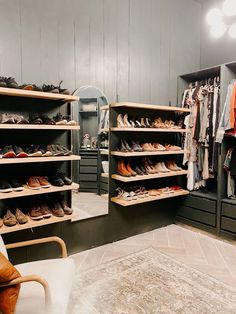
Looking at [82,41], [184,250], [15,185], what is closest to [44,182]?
[15,185]

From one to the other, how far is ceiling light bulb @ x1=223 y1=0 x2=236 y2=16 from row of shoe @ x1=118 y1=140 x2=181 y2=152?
200 cm

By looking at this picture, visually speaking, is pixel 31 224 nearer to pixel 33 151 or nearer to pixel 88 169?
pixel 33 151

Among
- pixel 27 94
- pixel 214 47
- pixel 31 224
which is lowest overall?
pixel 31 224

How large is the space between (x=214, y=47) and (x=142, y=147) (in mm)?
1977

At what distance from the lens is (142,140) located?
135 inches

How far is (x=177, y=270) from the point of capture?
251 cm

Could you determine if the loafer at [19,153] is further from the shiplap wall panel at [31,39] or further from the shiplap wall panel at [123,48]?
the shiplap wall panel at [123,48]

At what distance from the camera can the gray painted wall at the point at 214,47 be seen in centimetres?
365

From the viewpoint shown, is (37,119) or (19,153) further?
(37,119)

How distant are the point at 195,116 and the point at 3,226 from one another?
264 cm

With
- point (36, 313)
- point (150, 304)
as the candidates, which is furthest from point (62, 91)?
point (150, 304)

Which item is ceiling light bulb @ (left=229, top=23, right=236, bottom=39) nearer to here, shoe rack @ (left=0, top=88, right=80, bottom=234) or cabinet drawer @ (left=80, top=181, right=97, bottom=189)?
shoe rack @ (left=0, top=88, right=80, bottom=234)

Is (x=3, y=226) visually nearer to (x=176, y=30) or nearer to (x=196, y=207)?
(x=196, y=207)

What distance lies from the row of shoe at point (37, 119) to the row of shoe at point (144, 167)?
943 mm
